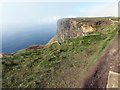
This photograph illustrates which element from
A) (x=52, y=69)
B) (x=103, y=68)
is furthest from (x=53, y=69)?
(x=103, y=68)

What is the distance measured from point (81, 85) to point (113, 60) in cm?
684

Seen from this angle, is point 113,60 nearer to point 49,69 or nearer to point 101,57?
point 101,57

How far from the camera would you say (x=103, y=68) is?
1802cm

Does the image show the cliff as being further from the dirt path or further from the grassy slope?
the dirt path

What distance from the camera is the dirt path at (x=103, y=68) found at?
15359 mm


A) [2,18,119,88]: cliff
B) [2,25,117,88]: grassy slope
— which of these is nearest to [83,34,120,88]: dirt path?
[2,18,119,88]: cliff

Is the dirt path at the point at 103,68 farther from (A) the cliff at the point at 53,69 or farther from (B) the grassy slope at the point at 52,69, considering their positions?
(B) the grassy slope at the point at 52,69

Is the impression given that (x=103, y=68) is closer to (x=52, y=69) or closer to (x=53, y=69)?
(x=53, y=69)

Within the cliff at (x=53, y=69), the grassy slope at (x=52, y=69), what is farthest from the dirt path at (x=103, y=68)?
the grassy slope at (x=52, y=69)

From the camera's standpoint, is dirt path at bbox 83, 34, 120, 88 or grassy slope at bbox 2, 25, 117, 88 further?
grassy slope at bbox 2, 25, 117, 88

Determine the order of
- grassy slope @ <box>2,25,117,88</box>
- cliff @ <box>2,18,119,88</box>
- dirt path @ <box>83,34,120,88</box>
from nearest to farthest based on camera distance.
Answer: dirt path @ <box>83,34,120,88</box>, cliff @ <box>2,18,119,88</box>, grassy slope @ <box>2,25,117,88</box>

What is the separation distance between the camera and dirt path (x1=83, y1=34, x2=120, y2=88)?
15359 millimetres

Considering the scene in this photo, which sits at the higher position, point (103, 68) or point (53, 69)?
point (103, 68)

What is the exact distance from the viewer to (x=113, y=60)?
62.5ft
